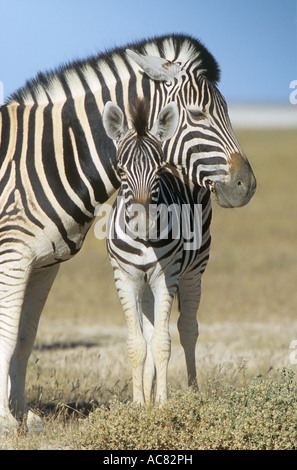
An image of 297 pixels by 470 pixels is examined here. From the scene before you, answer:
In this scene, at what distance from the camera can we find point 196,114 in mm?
5672

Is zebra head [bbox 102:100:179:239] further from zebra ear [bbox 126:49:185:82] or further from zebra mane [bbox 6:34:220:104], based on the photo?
zebra mane [bbox 6:34:220:104]

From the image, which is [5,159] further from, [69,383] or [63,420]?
[69,383]

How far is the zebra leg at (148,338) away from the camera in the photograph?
5746 millimetres

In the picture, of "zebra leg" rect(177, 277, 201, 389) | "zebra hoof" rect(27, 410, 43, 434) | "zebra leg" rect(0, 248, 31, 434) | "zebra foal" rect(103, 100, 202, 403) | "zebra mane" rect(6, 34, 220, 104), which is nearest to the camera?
"zebra foal" rect(103, 100, 202, 403)

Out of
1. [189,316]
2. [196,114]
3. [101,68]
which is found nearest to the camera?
[196,114]

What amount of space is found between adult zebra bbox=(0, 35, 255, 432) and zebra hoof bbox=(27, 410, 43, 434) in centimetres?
3

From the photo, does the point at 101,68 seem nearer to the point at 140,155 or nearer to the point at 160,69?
the point at 160,69

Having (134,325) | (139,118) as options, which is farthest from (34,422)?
(139,118)

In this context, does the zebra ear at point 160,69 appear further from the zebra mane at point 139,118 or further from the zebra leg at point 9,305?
the zebra leg at point 9,305

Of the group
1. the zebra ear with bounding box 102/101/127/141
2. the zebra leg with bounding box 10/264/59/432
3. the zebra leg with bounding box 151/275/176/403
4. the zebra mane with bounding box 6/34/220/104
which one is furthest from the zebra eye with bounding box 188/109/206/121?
the zebra leg with bounding box 10/264/59/432

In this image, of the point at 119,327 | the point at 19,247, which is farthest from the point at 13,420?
the point at 119,327

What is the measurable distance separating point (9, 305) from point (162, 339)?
1.33 meters

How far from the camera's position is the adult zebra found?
220 inches
